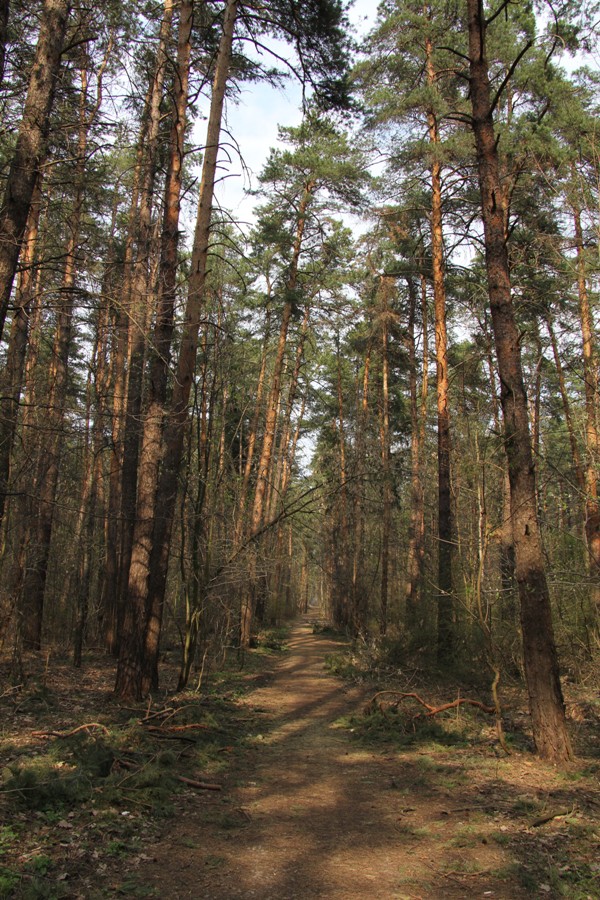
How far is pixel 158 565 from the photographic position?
9102 mm

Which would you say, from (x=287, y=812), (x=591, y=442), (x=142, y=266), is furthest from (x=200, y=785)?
(x=142, y=266)

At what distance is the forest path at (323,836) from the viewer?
3748 mm

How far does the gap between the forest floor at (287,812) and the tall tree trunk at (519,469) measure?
575 millimetres

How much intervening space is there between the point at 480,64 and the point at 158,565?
27.0 feet

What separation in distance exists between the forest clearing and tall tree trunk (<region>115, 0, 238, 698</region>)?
0.05 meters

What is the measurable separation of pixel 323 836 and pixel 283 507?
5169mm

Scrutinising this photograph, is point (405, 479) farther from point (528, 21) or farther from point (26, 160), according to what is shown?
point (26, 160)

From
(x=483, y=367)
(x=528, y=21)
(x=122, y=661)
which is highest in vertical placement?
(x=528, y=21)

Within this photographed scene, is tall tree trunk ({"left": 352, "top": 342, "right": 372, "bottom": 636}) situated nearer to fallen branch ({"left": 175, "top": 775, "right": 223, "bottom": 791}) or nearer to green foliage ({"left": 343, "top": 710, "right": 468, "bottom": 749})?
green foliage ({"left": 343, "top": 710, "right": 468, "bottom": 749})

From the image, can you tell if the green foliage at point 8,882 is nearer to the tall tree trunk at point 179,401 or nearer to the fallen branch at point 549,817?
the fallen branch at point 549,817

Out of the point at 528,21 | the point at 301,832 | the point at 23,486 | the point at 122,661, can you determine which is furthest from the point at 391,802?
the point at 528,21

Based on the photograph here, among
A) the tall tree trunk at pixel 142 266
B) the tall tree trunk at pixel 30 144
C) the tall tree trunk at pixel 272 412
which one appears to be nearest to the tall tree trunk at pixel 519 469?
the tall tree trunk at pixel 142 266

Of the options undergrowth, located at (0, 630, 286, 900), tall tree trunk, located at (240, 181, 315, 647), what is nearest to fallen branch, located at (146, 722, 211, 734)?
undergrowth, located at (0, 630, 286, 900)

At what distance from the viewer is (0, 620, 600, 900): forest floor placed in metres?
3.72
